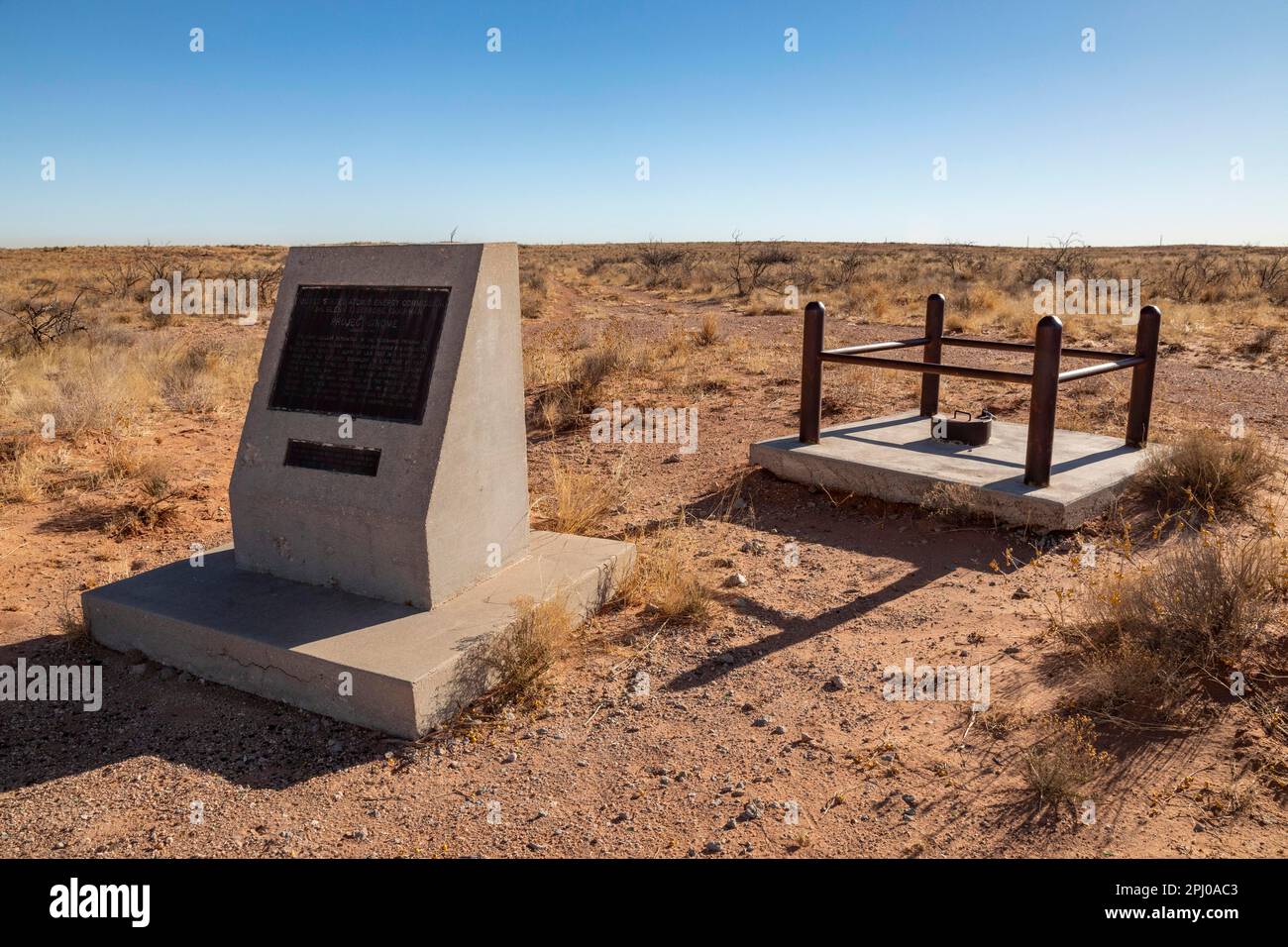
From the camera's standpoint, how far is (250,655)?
4102 millimetres

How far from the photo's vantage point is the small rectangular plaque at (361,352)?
451cm

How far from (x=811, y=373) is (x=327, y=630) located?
417 cm

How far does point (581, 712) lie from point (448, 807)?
0.84m

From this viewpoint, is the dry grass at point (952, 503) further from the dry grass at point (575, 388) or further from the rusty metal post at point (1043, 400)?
the dry grass at point (575, 388)

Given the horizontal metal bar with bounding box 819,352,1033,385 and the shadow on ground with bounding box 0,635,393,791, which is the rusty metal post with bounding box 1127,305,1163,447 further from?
the shadow on ground with bounding box 0,635,393,791

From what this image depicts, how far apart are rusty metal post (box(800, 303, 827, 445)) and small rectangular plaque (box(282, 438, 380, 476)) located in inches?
135

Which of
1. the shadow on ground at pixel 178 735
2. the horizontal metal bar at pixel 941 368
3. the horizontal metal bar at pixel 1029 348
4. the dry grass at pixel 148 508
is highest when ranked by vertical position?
the horizontal metal bar at pixel 1029 348

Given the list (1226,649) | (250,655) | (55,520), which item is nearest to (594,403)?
(55,520)

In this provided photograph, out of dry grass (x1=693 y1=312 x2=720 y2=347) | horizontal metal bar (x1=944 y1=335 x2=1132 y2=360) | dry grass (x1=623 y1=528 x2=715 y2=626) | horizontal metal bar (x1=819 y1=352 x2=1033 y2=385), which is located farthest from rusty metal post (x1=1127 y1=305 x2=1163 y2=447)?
dry grass (x1=693 y1=312 x2=720 y2=347)

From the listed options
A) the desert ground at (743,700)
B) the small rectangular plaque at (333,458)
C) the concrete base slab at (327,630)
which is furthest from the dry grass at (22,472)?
the small rectangular plaque at (333,458)

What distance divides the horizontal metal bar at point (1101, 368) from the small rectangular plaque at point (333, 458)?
4108 mm

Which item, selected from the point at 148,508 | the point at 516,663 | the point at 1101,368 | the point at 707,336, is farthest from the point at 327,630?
the point at 707,336

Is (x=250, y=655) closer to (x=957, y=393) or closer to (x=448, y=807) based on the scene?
(x=448, y=807)

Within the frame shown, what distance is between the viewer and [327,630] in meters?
4.15
